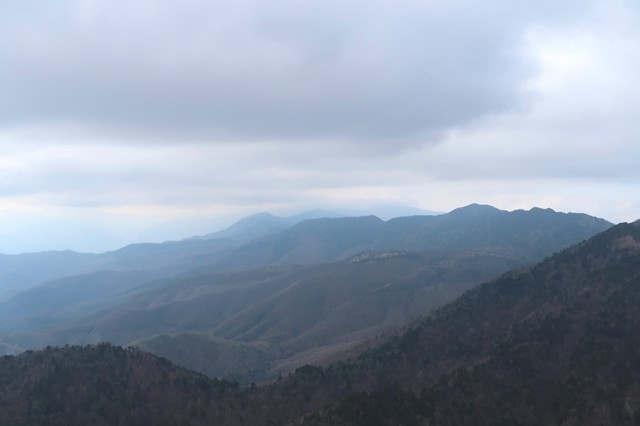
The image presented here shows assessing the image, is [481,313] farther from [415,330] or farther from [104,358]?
[104,358]

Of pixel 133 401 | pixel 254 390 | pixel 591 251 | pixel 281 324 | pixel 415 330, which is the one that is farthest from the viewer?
pixel 281 324

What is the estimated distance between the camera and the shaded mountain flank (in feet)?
208

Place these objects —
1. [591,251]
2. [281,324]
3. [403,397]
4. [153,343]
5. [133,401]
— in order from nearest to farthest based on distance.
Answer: [403,397]
[133,401]
[591,251]
[153,343]
[281,324]

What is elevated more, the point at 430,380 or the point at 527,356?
the point at 527,356

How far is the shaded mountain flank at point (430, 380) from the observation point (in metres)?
63.4

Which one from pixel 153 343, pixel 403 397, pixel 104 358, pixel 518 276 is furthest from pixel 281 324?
pixel 403 397

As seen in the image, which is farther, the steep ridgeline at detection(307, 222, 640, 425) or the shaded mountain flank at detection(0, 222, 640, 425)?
the shaded mountain flank at detection(0, 222, 640, 425)

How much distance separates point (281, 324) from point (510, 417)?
5498 inches

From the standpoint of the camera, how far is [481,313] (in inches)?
4230

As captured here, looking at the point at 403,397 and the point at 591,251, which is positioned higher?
the point at 591,251

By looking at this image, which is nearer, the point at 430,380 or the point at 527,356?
the point at 527,356

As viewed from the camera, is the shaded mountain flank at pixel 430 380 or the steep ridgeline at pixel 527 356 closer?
the steep ridgeline at pixel 527 356

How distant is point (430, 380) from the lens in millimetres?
80500

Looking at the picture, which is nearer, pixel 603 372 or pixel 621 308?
pixel 603 372
